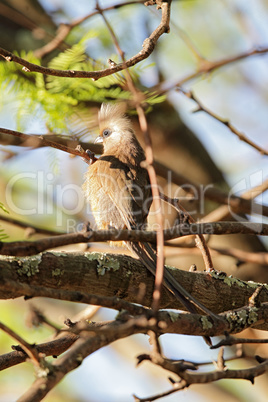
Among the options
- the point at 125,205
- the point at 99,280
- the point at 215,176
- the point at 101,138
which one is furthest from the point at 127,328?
the point at 215,176

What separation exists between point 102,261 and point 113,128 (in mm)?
2541

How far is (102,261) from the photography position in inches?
117

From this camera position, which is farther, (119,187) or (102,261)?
(119,187)

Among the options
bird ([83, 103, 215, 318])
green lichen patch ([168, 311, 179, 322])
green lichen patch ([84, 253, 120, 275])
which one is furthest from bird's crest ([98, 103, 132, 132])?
green lichen patch ([168, 311, 179, 322])

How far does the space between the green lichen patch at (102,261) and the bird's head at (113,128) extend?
6.80 feet

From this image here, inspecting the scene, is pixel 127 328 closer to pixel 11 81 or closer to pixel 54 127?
pixel 54 127

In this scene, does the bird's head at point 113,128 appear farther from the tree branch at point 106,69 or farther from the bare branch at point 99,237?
the bare branch at point 99,237

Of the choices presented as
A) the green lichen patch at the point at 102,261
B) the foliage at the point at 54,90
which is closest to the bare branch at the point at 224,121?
the foliage at the point at 54,90

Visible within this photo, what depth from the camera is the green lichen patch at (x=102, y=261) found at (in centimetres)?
294

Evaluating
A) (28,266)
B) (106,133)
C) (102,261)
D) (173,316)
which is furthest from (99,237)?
(106,133)

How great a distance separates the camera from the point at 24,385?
643cm

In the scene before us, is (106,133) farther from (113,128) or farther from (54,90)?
(54,90)

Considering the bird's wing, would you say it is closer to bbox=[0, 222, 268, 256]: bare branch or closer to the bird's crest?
the bird's crest

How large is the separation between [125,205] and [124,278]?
1199mm
